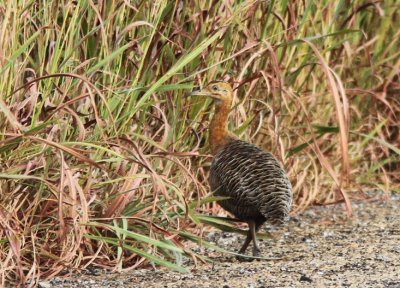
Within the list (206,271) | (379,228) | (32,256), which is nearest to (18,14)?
(32,256)

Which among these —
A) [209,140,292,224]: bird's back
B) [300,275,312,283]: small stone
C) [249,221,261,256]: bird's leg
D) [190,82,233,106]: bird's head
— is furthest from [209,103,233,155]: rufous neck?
[300,275,312,283]: small stone

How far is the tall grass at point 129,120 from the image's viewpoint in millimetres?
4504

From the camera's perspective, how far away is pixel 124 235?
4578mm

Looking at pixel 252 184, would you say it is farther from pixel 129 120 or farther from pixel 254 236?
pixel 129 120

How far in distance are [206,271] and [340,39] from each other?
7.87 feet

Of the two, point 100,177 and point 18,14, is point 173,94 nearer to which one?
point 100,177

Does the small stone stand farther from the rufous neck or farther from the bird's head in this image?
the bird's head

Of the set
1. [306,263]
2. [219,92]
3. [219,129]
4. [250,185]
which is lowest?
[306,263]

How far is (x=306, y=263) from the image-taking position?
4852mm

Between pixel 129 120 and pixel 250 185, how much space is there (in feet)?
2.09

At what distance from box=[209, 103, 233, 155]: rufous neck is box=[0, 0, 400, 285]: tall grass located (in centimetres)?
8

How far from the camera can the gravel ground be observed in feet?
14.7

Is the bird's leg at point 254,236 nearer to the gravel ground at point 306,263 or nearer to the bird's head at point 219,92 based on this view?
the gravel ground at point 306,263

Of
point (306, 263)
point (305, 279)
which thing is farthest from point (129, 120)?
point (305, 279)
